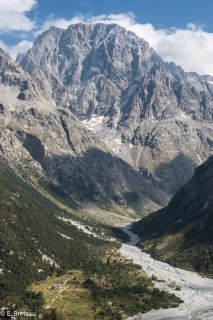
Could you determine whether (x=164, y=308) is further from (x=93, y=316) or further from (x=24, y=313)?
(x=24, y=313)

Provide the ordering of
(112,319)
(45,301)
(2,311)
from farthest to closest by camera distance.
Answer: (45,301), (112,319), (2,311)

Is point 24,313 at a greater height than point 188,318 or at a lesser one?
lesser

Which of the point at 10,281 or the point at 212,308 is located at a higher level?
the point at 212,308

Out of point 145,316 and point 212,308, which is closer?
point 145,316

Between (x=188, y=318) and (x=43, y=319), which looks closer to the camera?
(x=43, y=319)

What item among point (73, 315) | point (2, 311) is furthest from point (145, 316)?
point (2, 311)

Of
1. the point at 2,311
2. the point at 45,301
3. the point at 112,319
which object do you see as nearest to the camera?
the point at 2,311

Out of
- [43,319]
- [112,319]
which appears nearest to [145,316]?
[112,319]

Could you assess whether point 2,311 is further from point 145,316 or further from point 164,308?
point 164,308
